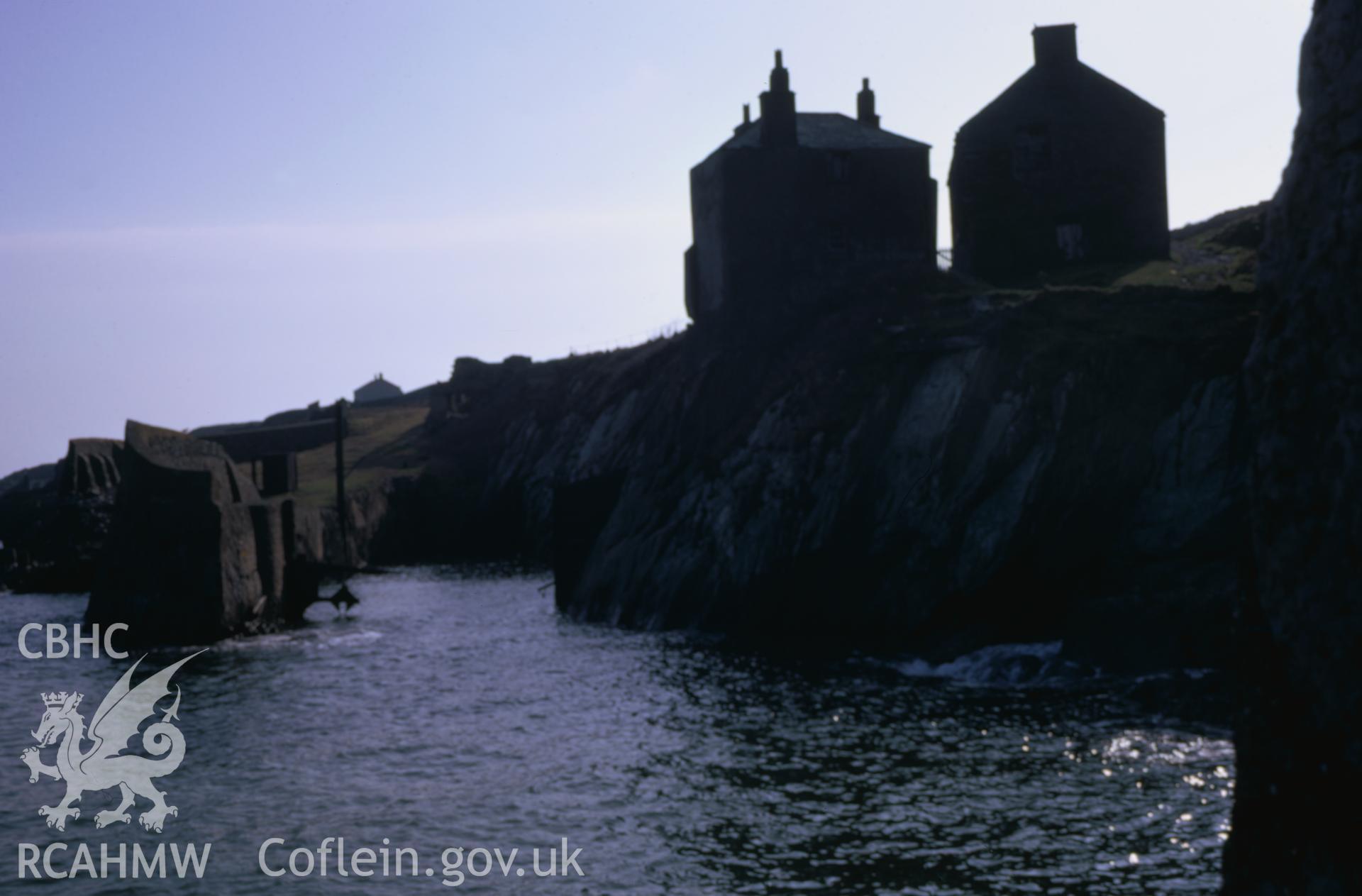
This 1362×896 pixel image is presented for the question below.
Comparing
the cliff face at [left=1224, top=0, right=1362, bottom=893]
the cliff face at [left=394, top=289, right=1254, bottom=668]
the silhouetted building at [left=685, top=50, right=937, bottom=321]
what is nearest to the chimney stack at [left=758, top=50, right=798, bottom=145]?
the silhouetted building at [left=685, top=50, right=937, bottom=321]

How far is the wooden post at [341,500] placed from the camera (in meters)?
69.6

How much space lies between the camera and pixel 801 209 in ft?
185

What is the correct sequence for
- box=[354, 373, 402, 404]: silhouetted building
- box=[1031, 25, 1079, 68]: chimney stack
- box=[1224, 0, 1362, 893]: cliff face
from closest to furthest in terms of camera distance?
box=[1224, 0, 1362, 893]: cliff face → box=[1031, 25, 1079, 68]: chimney stack → box=[354, 373, 402, 404]: silhouetted building

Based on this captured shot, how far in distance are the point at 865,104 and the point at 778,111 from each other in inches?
403

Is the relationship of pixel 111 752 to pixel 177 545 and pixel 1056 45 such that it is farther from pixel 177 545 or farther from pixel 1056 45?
pixel 1056 45

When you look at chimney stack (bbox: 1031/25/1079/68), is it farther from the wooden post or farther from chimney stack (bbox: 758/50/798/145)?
the wooden post

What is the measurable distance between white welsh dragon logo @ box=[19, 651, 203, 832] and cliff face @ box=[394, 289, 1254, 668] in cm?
1816

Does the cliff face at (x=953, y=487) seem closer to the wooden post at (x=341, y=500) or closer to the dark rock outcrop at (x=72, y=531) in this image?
the wooden post at (x=341, y=500)

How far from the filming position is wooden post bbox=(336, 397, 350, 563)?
228ft

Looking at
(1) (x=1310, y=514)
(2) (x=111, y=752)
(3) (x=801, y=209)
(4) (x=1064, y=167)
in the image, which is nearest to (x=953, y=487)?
(3) (x=801, y=209)

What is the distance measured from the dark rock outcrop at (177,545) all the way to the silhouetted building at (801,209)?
2367 centimetres

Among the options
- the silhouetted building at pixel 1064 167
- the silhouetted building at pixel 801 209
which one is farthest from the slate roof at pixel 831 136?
the silhouetted building at pixel 1064 167

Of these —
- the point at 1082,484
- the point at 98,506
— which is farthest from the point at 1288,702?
the point at 98,506

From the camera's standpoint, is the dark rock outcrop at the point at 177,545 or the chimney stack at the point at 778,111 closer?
the dark rock outcrop at the point at 177,545
